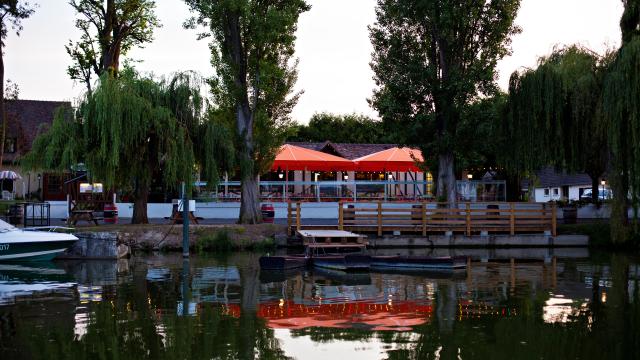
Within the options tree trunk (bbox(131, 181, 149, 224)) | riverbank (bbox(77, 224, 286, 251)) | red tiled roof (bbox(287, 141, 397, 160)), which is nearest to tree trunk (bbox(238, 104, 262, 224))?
riverbank (bbox(77, 224, 286, 251))

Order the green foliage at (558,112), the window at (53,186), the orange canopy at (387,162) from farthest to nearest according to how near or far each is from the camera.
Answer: the window at (53,186) < the orange canopy at (387,162) < the green foliage at (558,112)

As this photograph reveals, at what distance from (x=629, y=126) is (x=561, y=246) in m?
8.13

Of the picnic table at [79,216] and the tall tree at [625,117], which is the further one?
the picnic table at [79,216]

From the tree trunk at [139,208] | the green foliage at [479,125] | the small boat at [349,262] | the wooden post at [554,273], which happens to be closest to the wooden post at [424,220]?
the green foliage at [479,125]

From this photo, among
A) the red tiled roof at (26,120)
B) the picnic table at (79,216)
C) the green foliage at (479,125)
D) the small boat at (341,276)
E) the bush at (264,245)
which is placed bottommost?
the small boat at (341,276)

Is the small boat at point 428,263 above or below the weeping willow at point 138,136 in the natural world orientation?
below

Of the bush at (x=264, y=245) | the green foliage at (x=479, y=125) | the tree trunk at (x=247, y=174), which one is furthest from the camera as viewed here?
the green foliage at (x=479, y=125)

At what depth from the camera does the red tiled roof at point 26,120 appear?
53.0 m

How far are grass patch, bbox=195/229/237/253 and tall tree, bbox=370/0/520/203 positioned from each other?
9.75 m

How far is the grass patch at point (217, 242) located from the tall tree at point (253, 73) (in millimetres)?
2834

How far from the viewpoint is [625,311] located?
569 inches

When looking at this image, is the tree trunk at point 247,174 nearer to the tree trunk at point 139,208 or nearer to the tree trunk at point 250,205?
the tree trunk at point 250,205

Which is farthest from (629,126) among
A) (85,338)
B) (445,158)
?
(85,338)

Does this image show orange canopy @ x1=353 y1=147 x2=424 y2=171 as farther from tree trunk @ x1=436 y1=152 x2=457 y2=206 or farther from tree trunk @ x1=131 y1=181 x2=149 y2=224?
tree trunk @ x1=131 y1=181 x2=149 y2=224
